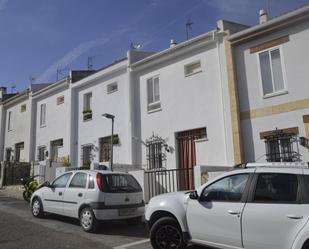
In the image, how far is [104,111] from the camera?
19.1m

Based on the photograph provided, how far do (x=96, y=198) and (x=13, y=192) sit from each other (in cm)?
1146

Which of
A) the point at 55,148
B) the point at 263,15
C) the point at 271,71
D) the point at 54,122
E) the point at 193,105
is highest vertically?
the point at 263,15

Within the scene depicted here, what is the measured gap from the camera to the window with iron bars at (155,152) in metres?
15.8

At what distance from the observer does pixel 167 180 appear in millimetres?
13695

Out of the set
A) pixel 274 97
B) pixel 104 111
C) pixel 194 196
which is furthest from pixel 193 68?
pixel 194 196

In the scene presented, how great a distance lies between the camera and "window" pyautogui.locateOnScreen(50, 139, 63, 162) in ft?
73.3

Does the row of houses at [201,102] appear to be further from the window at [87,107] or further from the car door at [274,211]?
the car door at [274,211]

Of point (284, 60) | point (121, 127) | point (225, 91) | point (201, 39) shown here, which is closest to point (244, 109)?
point (225, 91)

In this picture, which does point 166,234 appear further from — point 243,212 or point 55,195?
point 55,195

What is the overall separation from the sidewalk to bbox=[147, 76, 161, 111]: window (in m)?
7.40

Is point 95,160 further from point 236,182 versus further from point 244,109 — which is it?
point 236,182

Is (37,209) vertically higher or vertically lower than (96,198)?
lower

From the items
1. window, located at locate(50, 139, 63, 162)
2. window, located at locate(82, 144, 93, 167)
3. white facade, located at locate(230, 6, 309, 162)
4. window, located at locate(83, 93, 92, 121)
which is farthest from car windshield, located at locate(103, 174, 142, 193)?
window, located at locate(50, 139, 63, 162)

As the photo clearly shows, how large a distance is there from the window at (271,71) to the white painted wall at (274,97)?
0.63ft
